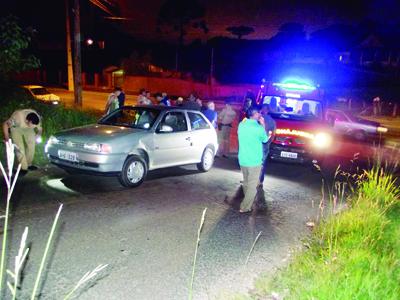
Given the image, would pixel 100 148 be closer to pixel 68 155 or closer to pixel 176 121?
pixel 68 155

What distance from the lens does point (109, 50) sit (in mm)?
58062

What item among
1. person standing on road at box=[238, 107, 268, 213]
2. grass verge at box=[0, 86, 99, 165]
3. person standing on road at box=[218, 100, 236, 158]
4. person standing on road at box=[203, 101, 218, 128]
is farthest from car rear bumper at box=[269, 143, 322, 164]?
grass verge at box=[0, 86, 99, 165]

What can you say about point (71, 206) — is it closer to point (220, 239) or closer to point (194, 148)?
point (220, 239)

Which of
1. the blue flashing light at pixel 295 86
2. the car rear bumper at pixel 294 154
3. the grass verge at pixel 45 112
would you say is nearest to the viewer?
the car rear bumper at pixel 294 154

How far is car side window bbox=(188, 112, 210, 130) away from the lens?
9719 mm

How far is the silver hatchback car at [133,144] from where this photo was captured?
761 cm

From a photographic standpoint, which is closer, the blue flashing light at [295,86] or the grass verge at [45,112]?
the grass verge at [45,112]

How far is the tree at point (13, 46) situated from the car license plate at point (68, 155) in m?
4.55

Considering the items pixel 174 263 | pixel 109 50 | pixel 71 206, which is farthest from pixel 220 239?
pixel 109 50

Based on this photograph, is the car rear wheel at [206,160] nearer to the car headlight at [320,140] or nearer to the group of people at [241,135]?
the group of people at [241,135]

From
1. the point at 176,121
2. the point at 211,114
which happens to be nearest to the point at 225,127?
the point at 211,114

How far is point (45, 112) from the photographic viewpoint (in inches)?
496

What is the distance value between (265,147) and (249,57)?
45.3 m

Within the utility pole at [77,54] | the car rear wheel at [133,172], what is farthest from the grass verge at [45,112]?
the car rear wheel at [133,172]
